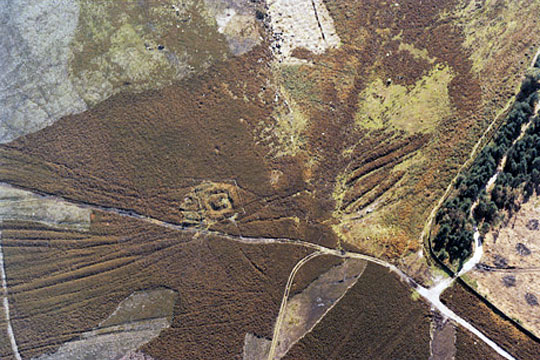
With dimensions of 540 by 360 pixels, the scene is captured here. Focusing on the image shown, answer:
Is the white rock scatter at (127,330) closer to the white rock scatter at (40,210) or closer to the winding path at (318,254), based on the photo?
the winding path at (318,254)

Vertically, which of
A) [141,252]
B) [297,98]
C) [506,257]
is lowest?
[506,257]

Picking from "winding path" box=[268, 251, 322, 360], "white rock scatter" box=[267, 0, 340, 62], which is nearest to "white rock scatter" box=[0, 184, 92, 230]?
"winding path" box=[268, 251, 322, 360]

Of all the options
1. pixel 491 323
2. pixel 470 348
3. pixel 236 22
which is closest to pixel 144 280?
pixel 236 22

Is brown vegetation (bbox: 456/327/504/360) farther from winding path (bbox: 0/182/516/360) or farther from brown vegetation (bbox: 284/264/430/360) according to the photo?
brown vegetation (bbox: 284/264/430/360)

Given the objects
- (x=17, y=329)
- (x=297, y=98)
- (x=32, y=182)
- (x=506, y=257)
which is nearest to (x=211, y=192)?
(x=297, y=98)

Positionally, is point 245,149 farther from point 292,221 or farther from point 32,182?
point 32,182
